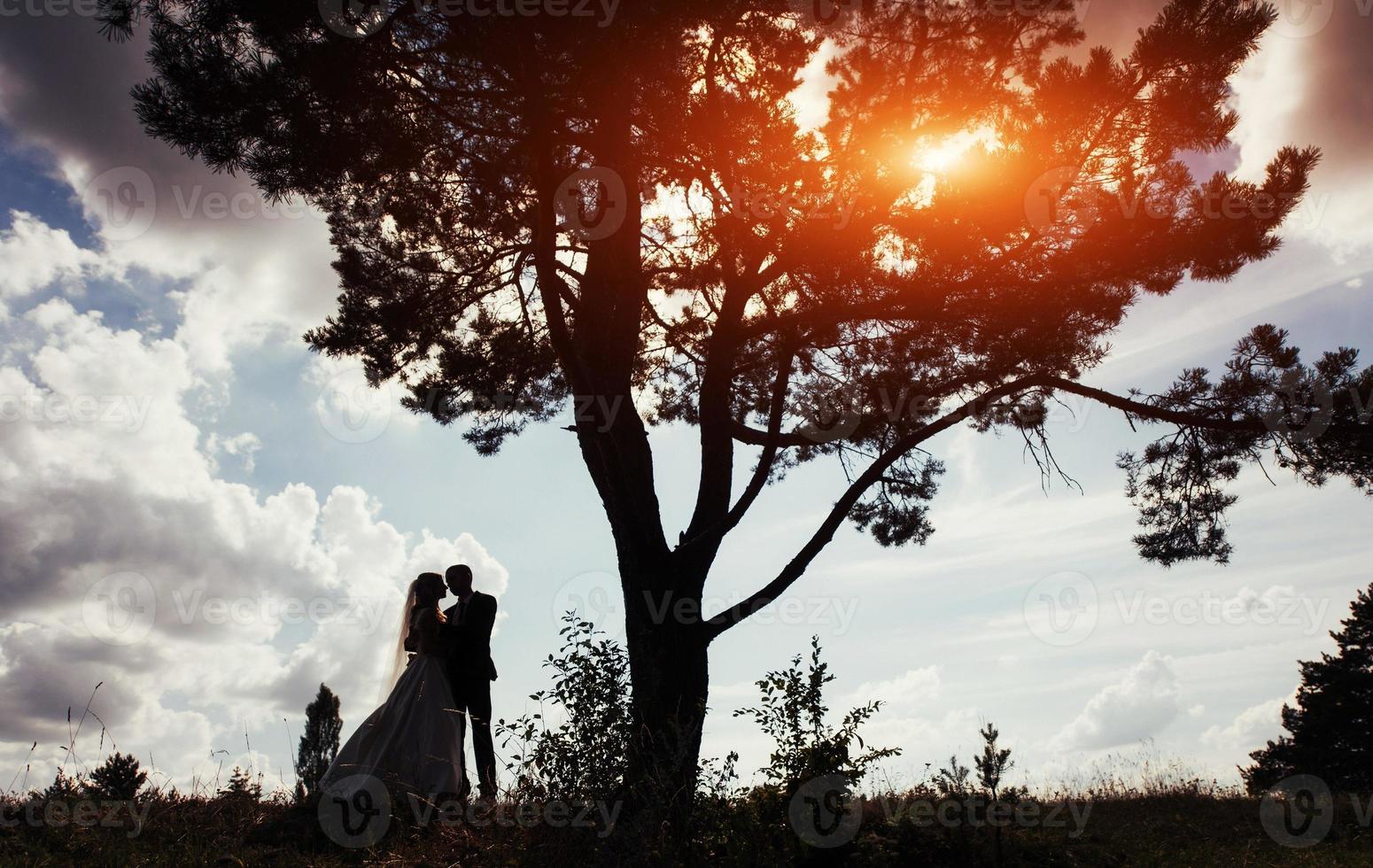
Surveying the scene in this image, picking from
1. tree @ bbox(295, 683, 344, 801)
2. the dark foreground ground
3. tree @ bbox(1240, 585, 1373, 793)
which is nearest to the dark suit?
the dark foreground ground

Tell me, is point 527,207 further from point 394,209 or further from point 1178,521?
point 1178,521

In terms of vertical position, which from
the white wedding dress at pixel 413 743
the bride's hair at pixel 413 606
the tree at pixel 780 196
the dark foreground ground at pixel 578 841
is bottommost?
the dark foreground ground at pixel 578 841

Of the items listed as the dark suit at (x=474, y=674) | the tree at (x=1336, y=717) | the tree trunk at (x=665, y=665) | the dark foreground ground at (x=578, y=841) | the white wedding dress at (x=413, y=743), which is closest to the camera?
the dark foreground ground at (x=578, y=841)

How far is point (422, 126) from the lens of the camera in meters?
6.77

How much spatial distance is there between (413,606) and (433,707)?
3.41 ft

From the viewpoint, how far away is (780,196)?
7.48m

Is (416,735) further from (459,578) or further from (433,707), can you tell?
(459,578)

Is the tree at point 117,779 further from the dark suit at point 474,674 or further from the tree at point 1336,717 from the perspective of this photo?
the tree at point 1336,717

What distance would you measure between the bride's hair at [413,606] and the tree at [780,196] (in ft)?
5.51

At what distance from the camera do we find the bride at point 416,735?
665 cm

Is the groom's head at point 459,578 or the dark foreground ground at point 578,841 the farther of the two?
the groom's head at point 459,578

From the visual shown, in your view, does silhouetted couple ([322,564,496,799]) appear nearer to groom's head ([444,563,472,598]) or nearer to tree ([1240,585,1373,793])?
groom's head ([444,563,472,598])

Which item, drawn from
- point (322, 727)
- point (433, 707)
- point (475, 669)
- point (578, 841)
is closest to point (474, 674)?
point (475, 669)

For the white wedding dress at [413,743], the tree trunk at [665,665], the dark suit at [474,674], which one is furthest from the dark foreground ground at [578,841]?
the dark suit at [474,674]
